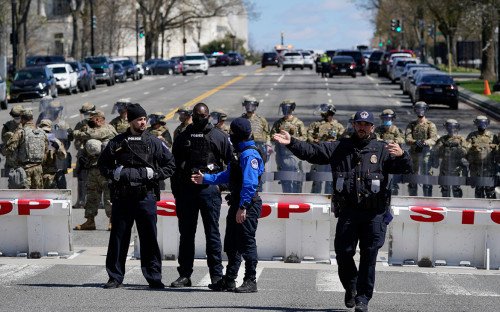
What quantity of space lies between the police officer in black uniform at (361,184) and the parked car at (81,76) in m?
49.9

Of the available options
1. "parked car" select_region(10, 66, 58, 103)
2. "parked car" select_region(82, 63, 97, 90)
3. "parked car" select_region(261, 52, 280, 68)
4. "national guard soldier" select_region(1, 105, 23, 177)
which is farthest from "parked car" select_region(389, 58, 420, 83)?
"national guard soldier" select_region(1, 105, 23, 177)

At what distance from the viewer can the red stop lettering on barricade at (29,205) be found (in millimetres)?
14492

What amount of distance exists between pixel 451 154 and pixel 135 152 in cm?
893

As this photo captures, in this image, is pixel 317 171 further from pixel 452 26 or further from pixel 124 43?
pixel 124 43

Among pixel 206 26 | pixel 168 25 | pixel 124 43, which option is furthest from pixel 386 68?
pixel 206 26

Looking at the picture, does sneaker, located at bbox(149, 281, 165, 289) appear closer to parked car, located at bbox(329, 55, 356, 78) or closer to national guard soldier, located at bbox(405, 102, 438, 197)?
national guard soldier, located at bbox(405, 102, 438, 197)

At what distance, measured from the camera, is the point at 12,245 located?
14.7 meters

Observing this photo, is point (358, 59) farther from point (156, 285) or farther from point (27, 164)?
point (156, 285)

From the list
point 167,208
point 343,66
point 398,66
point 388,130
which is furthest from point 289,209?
point 343,66

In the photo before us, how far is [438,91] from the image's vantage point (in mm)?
45250

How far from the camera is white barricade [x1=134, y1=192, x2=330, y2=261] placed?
14500mm

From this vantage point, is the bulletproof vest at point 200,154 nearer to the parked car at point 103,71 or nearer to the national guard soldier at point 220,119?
the national guard soldier at point 220,119

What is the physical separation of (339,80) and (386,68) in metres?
4.61

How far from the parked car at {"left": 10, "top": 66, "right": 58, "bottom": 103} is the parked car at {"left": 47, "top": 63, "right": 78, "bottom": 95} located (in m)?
3.62
